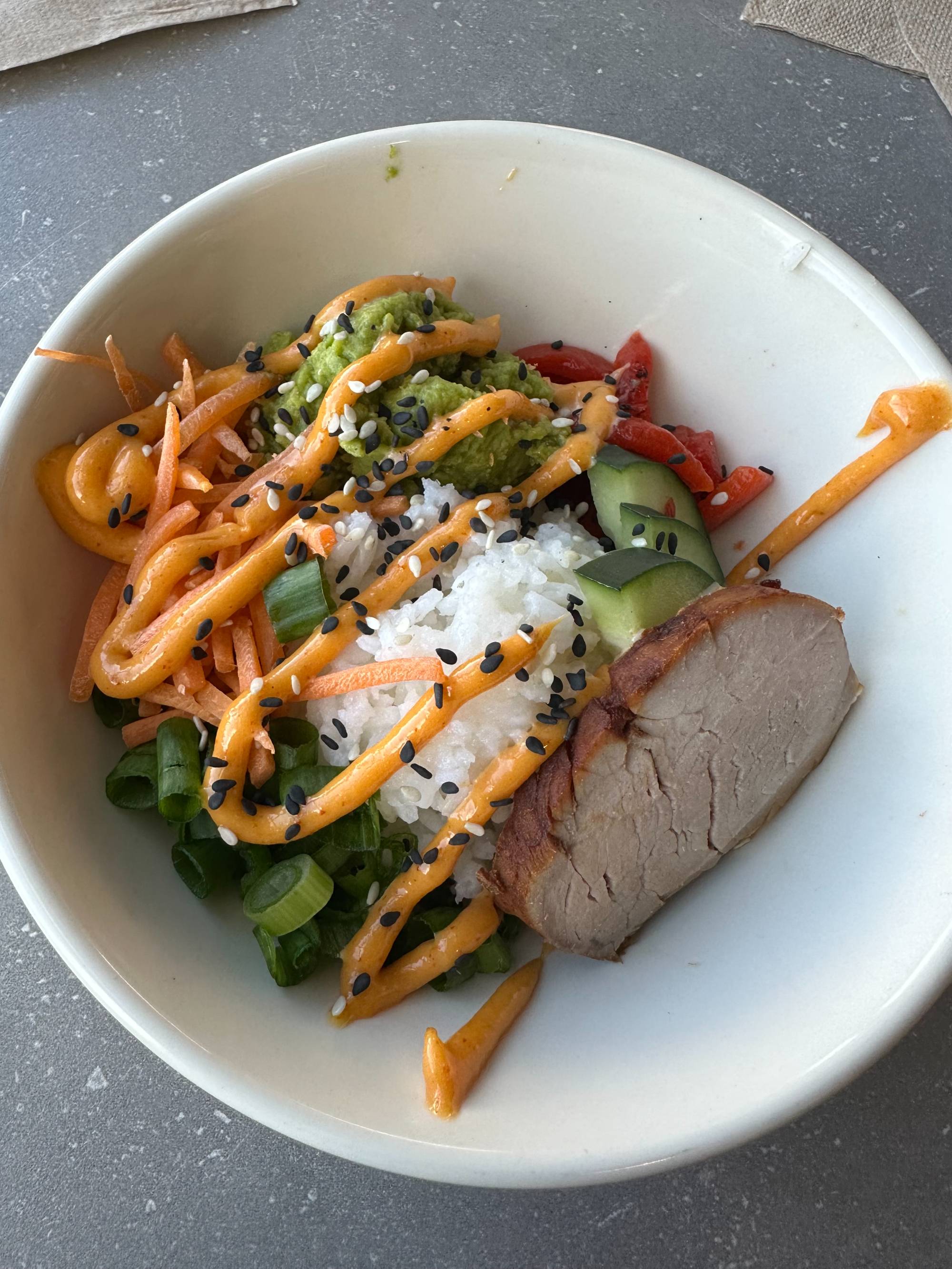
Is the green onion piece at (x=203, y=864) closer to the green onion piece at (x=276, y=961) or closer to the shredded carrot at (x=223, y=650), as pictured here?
the green onion piece at (x=276, y=961)

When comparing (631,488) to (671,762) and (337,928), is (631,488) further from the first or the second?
(337,928)

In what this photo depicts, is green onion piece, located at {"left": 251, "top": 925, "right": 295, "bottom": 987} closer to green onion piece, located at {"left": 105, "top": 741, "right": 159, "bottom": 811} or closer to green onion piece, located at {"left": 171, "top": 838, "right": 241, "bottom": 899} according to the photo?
green onion piece, located at {"left": 171, "top": 838, "right": 241, "bottom": 899}

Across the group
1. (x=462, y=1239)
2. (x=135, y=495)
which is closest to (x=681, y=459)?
(x=135, y=495)

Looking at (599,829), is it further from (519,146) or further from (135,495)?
(519,146)

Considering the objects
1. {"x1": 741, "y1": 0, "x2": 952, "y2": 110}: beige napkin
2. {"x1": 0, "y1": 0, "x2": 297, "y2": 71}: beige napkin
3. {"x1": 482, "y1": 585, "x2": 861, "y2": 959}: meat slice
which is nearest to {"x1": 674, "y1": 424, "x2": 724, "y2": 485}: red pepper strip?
{"x1": 482, "y1": 585, "x2": 861, "y2": 959}: meat slice

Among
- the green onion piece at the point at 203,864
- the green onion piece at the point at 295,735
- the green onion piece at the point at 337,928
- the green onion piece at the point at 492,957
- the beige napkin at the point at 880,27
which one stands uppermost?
the beige napkin at the point at 880,27

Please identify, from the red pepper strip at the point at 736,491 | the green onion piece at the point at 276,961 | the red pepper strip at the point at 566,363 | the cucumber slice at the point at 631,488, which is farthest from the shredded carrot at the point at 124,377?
the red pepper strip at the point at 736,491
